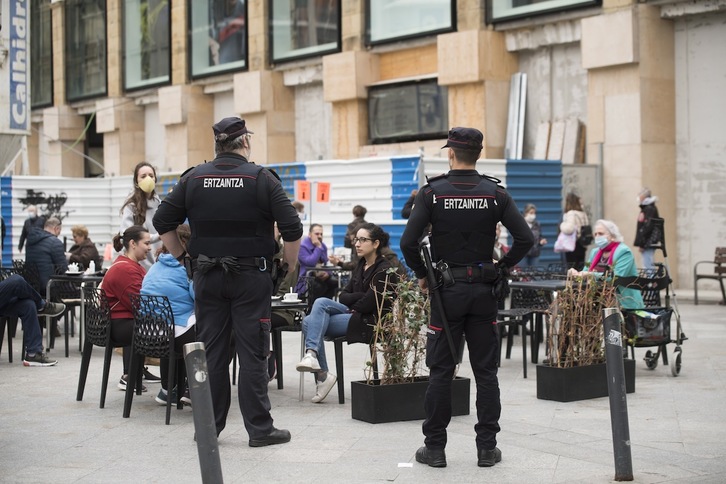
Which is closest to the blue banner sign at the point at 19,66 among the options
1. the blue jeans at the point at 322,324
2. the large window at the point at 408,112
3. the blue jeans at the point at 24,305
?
the large window at the point at 408,112

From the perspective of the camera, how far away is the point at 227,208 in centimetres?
730

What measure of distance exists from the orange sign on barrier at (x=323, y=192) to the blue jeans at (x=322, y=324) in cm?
1143

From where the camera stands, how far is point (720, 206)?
21.1 metres

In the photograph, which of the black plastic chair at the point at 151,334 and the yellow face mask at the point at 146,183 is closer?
the black plastic chair at the point at 151,334

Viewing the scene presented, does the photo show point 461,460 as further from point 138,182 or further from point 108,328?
point 138,182

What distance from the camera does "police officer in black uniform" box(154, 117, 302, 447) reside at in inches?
288

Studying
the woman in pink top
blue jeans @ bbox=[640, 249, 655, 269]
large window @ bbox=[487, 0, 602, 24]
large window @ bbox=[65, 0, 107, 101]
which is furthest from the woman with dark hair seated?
large window @ bbox=[65, 0, 107, 101]

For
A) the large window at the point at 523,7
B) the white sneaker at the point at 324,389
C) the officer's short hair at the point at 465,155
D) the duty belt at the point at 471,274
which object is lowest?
the white sneaker at the point at 324,389

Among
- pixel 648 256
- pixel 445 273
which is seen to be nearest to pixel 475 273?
pixel 445 273

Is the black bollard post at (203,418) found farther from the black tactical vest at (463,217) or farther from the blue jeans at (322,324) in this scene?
the blue jeans at (322,324)

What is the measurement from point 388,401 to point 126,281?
2.46m

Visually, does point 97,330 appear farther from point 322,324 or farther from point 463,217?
point 463,217

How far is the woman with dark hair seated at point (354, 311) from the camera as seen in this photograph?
30.0 feet

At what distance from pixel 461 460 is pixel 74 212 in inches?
864
